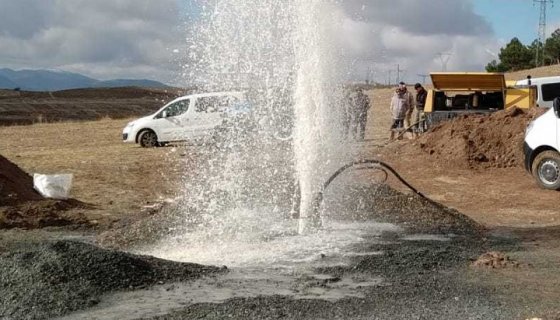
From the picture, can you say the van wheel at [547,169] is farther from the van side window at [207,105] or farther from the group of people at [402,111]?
the van side window at [207,105]

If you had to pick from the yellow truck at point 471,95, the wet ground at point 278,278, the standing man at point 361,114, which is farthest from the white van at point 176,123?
the wet ground at point 278,278

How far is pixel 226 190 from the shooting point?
40.3ft

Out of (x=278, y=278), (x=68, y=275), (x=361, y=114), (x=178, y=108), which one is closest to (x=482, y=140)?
(x=361, y=114)

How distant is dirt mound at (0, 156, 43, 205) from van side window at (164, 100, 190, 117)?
35.7 feet

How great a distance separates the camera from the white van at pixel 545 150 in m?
15.9

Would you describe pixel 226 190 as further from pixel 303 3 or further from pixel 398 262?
pixel 398 262

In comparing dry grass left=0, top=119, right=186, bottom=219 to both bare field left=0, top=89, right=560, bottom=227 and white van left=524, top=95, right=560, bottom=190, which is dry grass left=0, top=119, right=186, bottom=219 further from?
white van left=524, top=95, right=560, bottom=190

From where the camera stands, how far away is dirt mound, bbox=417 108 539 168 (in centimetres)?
1973

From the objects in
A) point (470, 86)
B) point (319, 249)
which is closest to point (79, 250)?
point (319, 249)

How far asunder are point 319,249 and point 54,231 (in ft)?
16.2

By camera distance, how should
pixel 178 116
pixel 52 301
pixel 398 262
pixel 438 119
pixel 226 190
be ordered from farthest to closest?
1. pixel 178 116
2. pixel 438 119
3. pixel 226 190
4. pixel 398 262
5. pixel 52 301

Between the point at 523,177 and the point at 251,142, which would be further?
the point at 523,177

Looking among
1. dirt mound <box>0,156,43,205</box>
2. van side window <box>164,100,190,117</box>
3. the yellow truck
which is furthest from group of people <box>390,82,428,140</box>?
dirt mound <box>0,156,43,205</box>

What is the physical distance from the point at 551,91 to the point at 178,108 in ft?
40.6
